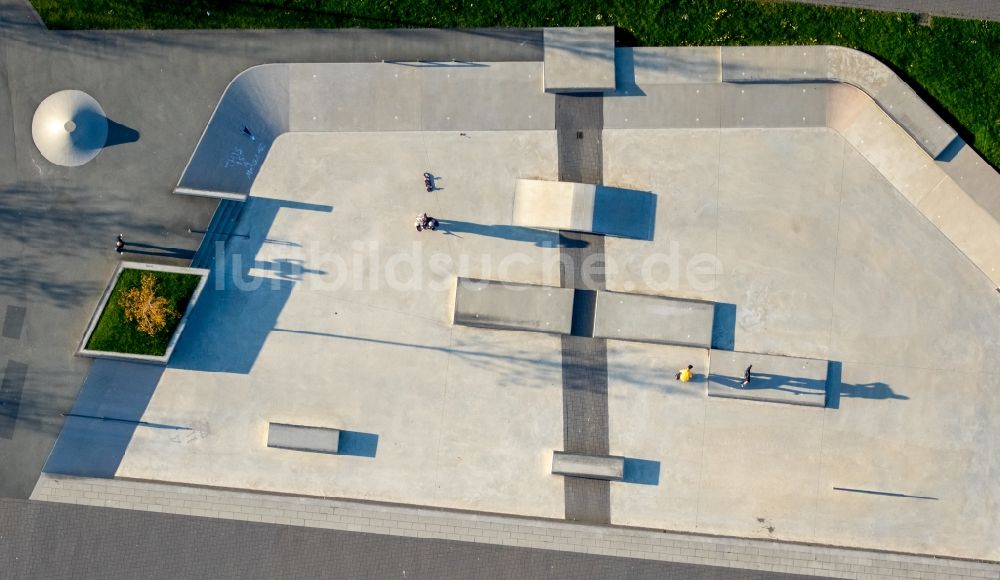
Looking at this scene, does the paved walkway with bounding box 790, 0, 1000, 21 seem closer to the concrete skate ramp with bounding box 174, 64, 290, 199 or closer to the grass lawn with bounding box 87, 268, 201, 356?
the concrete skate ramp with bounding box 174, 64, 290, 199

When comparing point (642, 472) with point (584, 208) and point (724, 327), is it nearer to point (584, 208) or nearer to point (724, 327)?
point (724, 327)

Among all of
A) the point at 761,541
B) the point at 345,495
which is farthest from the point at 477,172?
the point at 761,541

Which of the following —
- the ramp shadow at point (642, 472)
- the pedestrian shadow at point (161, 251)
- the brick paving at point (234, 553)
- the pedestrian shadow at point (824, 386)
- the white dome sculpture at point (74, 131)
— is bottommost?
the brick paving at point (234, 553)

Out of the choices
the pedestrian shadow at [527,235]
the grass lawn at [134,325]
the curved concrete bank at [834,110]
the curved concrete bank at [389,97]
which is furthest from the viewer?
the curved concrete bank at [389,97]

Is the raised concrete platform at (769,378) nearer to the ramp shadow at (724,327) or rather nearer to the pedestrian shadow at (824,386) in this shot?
the pedestrian shadow at (824,386)

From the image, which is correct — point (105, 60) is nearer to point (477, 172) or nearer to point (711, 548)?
point (477, 172)

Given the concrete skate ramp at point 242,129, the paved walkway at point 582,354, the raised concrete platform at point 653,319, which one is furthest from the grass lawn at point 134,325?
the raised concrete platform at point 653,319
